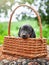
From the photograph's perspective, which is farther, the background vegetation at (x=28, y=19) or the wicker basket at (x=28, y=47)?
the background vegetation at (x=28, y=19)

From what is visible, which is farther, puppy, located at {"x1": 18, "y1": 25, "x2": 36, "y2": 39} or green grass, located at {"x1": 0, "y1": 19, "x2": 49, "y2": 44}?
green grass, located at {"x1": 0, "y1": 19, "x2": 49, "y2": 44}

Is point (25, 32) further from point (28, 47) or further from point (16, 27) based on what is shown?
point (16, 27)

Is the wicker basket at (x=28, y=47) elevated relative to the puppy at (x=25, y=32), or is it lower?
lower

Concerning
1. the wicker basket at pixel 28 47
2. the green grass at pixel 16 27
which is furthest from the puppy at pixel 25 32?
the green grass at pixel 16 27

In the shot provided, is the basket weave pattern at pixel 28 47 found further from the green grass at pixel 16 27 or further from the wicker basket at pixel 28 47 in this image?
the green grass at pixel 16 27

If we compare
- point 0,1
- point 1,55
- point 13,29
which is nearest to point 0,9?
point 0,1

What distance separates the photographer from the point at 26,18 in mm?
3057

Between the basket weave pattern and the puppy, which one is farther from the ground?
the puppy

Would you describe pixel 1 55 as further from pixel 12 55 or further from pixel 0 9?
pixel 0 9

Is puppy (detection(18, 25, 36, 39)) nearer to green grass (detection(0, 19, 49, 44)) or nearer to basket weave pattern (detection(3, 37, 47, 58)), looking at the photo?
basket weave pattern (detection(3, 37, 47, 58))

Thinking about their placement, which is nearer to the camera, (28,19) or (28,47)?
(28,47)

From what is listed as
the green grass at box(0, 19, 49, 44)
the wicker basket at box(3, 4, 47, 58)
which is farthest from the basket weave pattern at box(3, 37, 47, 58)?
the green grass at box(0, 19, 49, 44)

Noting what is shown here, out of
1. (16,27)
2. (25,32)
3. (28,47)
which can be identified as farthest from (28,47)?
(16,27)

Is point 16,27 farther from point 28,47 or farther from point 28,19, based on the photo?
point 28,47
